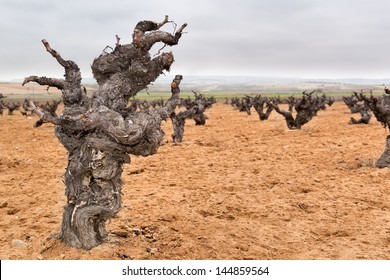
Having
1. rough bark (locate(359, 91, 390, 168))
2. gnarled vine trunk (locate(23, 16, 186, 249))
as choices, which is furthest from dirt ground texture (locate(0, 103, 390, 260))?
gnarled vine trunk (locate(23, 16, 186, 249))

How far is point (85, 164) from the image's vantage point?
5578mm

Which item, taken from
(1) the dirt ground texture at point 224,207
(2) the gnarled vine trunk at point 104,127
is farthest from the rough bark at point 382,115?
(2) the gnarled vine trunk at point 104,127

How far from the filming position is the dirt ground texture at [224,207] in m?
6.15

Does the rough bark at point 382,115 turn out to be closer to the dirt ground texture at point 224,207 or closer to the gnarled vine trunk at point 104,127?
the dirt ground texture at point 224,207

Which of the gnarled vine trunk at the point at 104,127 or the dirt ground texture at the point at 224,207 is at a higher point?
the gnarled vine trunk at the point at 104,127

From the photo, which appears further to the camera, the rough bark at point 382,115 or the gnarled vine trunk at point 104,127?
the rough bark at point 382,115

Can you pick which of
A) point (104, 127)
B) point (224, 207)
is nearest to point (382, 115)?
point (224, 207)

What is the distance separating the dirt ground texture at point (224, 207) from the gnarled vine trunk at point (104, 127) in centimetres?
63

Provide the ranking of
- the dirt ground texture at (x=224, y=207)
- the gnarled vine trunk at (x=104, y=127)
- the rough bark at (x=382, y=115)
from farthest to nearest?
1. the rough bark at (x=382, y=115)
2. the dirt ground texture at (x=224, y=207)
3. the gnarled vine trunk at (x=104, y=127)

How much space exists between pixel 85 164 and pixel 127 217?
2.34 m

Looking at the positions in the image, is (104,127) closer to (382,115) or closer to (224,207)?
(224,207)

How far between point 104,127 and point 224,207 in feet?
13.0

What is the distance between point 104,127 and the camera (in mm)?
5273

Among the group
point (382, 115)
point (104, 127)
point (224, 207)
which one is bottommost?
point (224, 207)
